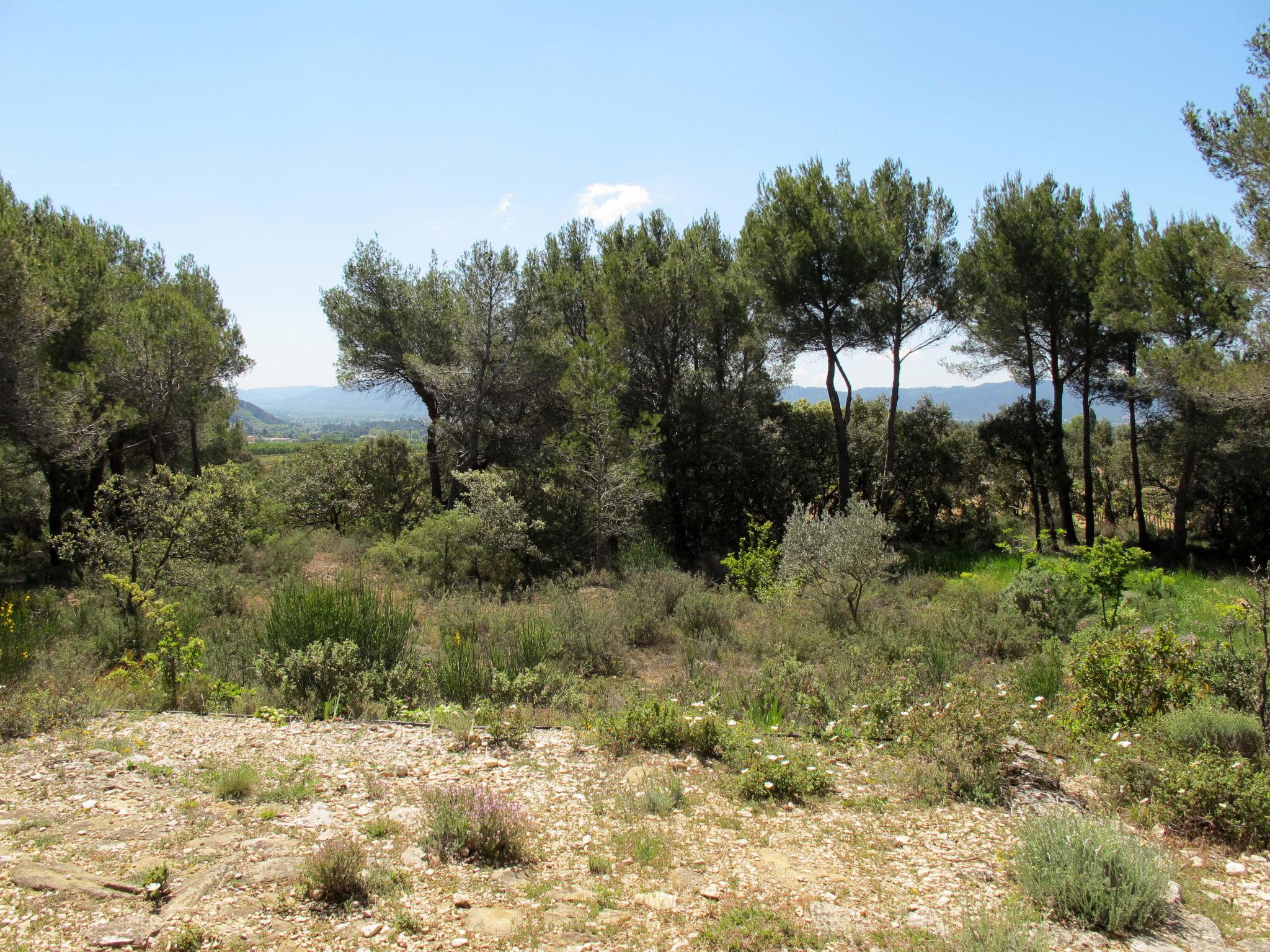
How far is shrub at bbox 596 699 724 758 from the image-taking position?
527cm

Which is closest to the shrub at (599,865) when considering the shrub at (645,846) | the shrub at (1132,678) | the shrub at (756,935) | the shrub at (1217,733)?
the shrub at (645,846)

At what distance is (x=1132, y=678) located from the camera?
5.34 metres

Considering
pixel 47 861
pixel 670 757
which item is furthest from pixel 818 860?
pixel 47 861

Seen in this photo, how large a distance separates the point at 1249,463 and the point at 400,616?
18265 millimetres

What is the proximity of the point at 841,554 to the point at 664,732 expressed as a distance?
483 centimetres

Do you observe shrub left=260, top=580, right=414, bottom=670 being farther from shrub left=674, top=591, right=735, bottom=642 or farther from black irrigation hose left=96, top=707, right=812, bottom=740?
shrub left=674, top=591, right=735, bottom=642

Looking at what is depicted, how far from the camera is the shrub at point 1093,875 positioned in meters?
3.15


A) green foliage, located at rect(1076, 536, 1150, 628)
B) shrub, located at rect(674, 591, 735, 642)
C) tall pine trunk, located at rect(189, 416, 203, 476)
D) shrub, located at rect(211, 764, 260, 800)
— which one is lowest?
shrub, located at rect(674, 591, 735, 642)

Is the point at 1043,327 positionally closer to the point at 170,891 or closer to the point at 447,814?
the point at 447,814

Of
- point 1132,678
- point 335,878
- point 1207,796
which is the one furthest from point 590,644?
point 1207,796

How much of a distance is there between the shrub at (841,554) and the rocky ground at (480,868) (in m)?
4.41

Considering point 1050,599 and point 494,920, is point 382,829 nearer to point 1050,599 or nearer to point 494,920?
point 494,920

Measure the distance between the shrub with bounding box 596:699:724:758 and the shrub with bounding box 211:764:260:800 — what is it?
7.81 feet

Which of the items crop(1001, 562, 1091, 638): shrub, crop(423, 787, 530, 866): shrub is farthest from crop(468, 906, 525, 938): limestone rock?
crop(1001, 562, 1091, 638): shrub
